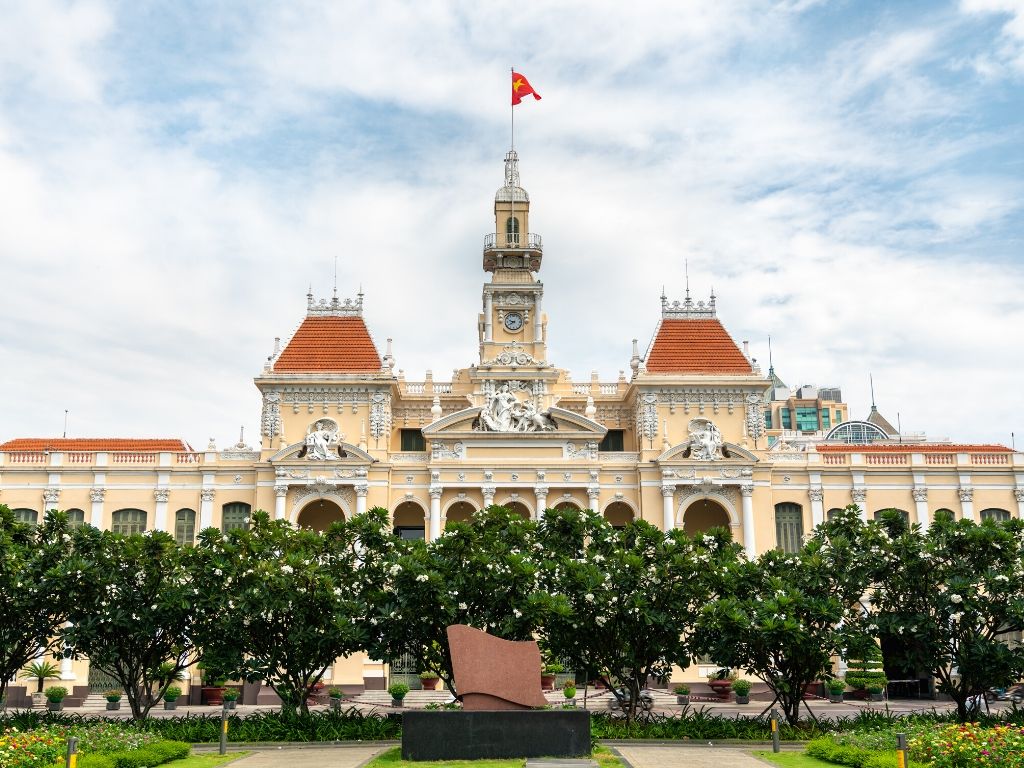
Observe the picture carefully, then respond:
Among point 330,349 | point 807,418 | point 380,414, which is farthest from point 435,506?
point 807,418

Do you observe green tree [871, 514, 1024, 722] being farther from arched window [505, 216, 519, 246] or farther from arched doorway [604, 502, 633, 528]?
arched window [505, 216, 519, 246]

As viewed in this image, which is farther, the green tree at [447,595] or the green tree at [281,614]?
the green tree at [281,614]

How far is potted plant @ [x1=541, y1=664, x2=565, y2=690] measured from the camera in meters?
45.0

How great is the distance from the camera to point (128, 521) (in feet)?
169

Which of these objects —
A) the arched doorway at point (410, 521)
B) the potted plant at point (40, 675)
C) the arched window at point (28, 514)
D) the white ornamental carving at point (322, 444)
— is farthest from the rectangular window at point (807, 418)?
the potted plant at point (40, 675)

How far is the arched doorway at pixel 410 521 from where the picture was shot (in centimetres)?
5253

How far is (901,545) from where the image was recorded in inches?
1181

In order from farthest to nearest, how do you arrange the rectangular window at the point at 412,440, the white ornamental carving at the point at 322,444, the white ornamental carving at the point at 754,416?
the rectangular window at the point at 412,440 → the white ornamental carving at the point at 754,416 → the white ornamental carving at the point at 322,444

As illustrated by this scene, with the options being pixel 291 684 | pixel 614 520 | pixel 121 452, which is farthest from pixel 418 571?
pixel 121 452

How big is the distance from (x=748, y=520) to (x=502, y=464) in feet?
40.0

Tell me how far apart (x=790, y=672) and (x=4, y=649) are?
74.7 ft

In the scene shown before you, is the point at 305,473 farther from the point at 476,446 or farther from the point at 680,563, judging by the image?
the point at 680,563

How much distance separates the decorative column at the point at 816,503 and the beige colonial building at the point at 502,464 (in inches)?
2.7

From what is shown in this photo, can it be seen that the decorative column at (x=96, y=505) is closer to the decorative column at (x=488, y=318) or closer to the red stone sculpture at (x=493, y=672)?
the decorative column at (x=488, y=318)
